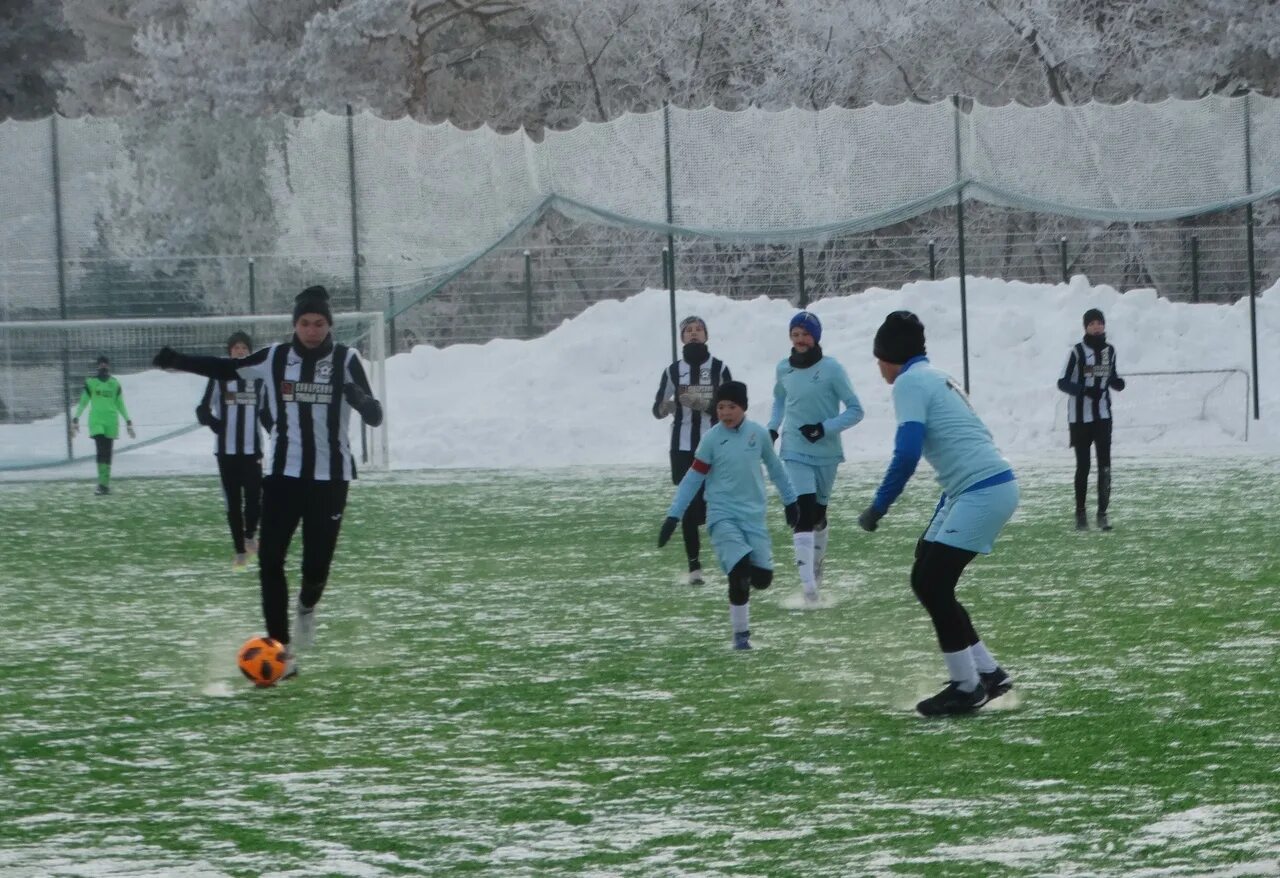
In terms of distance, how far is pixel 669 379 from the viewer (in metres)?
12.4

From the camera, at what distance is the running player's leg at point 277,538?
848cm

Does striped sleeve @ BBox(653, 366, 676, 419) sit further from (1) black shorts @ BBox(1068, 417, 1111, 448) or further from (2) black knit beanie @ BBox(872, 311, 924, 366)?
(2) black knit beanie @ BBox(872, 311, 924, 366)

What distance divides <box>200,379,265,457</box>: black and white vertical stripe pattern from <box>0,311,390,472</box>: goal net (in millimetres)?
9208

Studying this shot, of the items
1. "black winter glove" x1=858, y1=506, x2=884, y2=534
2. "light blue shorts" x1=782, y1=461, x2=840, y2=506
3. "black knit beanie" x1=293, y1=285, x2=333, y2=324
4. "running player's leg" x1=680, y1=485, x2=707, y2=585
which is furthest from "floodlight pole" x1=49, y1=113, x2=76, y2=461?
"black winter glove" x1=858, y1=506, x2=884, y2=534

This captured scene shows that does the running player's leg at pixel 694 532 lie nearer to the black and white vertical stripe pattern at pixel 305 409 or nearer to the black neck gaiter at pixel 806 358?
the black neck gaiter at pixel 806 358

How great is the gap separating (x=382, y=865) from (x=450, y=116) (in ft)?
118

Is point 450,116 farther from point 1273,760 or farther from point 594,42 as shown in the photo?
point 1273,760

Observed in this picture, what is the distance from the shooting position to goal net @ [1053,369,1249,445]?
24469mm

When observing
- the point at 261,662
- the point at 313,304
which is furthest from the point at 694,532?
the point at 261,662

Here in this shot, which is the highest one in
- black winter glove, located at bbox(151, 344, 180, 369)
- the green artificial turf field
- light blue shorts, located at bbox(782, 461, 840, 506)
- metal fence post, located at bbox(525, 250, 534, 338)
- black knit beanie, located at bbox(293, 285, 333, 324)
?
metal fence post, located at bbox(525, 250, 534, 338)

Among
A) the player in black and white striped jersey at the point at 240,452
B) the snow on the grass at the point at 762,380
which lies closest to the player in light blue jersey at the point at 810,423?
the player in black and white striped jersey at the point at 240,452

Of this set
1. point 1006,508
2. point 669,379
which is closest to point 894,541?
point 669,379

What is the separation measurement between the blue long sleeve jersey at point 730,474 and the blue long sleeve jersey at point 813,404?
1.40 metres

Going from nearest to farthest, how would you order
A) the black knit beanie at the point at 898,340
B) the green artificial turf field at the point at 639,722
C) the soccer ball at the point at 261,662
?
the green artificial turf field at the point at 639,722 → the black knit beanie at the point at 898,340 → the soccer ball at the point at 261,662
